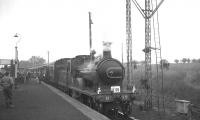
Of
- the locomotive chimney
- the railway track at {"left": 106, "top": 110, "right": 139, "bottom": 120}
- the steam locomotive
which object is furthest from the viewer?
the locomotive chimney

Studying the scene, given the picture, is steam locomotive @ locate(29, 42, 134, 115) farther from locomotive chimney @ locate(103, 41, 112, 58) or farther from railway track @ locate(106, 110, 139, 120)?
railway track @ locate(106, 110, 139, 120)

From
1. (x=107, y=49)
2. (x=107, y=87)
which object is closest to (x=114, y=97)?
(x=107, y=87)

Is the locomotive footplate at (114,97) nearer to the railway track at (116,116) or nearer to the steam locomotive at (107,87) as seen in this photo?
the steam locomotive at (107,87)

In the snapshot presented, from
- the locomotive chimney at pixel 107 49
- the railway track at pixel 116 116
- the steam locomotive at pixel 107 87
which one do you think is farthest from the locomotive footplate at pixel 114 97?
the locomotive chimney at pixel 107 49

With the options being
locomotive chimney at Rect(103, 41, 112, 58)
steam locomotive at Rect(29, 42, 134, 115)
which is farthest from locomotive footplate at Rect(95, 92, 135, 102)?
locomotive chimney at Rect(103, 41, 112, 58)

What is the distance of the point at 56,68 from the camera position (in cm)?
2861

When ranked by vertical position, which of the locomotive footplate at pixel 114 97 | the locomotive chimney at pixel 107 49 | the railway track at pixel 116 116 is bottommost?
the railway track at pixel 116 116

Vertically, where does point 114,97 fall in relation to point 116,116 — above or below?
above

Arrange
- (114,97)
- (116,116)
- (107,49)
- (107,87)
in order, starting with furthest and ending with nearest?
(107,49) < (107,87) < (116,116) < (114,97)

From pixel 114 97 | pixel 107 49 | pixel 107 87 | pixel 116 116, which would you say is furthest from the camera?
pixel 107 49

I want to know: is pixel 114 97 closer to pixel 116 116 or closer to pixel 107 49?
pixel 116 116

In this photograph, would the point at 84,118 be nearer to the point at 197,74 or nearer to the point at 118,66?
the point at 118,66

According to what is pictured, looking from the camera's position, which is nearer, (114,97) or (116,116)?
(114,97)

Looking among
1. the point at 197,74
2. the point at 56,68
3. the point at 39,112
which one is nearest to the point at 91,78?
the point at 39,112
